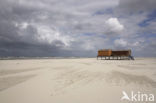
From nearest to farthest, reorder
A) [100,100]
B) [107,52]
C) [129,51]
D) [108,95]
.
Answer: [100,100] → [108,95] → [129,51] → [107,52]

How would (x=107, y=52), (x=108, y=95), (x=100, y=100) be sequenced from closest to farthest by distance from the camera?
(x=100, y=100), (x=108, y=95), (x=107, y=52)

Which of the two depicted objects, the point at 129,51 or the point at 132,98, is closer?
the point at 132,98

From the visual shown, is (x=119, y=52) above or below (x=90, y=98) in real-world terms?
above

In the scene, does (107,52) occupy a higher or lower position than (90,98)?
higher

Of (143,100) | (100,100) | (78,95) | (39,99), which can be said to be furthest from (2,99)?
(143,100)

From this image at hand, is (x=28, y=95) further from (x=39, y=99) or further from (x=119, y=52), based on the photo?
(x=119, y=52)

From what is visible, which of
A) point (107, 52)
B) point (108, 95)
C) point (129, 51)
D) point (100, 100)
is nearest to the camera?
point (100, 100)

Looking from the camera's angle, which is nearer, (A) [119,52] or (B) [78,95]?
(B) [78,95]

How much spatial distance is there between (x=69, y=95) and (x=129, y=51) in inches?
1381

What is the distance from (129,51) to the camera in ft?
112

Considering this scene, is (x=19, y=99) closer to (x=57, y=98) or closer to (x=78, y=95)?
(x=57, y=98)

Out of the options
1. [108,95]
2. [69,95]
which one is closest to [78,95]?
[69,95]

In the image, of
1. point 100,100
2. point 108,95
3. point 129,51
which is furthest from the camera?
point 129,51

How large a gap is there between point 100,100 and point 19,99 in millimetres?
3371
